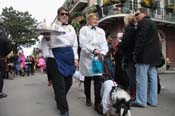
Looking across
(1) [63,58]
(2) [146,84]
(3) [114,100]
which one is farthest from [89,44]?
(3) [114,100]

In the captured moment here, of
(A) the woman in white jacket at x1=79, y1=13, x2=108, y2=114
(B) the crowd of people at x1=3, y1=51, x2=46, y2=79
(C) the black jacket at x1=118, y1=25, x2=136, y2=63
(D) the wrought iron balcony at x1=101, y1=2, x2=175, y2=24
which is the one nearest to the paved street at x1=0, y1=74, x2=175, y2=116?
(A) the woman in white jacket at x1=79, y1=13, x2=108, y2=114

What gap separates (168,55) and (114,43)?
2728 centimetres

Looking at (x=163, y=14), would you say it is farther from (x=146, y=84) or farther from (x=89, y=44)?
(x=89, y=44)

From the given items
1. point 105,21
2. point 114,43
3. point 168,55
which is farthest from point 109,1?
point 114,43

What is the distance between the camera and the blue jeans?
27.7 ft

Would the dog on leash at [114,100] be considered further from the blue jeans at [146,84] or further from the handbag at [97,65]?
the blue jeans at [146,84]

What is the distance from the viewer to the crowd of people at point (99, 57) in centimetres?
732

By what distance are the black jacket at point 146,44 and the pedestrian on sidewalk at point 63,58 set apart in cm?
150

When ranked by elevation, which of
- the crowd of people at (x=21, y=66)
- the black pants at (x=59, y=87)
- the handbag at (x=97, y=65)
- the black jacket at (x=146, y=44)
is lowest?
the crowd of people at (x=21, y=66)

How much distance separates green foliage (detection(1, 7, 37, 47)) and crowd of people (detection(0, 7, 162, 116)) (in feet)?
198

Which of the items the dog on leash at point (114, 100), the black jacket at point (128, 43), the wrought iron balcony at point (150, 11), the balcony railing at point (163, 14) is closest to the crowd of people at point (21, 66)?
the wrought iron balcony at point (150, 11)

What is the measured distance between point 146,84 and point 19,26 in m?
64.2

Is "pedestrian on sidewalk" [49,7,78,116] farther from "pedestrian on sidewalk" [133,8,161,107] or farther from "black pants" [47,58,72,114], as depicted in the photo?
"pedestrian on sidewalk" [133,8,161,107]

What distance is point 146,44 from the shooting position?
841 centimetres
